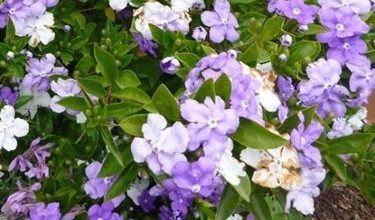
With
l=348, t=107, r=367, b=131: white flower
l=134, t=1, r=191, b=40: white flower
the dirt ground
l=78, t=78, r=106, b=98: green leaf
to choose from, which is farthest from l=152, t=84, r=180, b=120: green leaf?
the dirt ground

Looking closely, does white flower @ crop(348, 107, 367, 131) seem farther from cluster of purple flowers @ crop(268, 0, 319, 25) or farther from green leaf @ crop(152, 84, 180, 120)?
green leaf @ crop(152, 84, 180, 120)

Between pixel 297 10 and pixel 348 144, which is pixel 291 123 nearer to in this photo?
pixel 348 144

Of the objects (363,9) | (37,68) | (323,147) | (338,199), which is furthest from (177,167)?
Result: (338,199)

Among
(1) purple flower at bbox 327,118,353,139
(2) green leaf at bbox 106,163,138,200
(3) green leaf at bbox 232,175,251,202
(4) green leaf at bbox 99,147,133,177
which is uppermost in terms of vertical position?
(3) green leaf at bbox 232,175,251,202

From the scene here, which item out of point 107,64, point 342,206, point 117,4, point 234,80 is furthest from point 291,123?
point 342,206

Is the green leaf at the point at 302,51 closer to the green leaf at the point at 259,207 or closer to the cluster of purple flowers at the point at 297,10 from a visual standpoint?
the cluster of purple flowers at the point at 297,10
